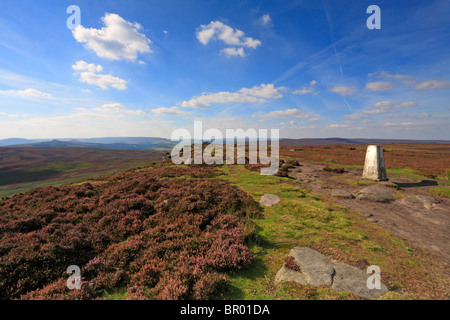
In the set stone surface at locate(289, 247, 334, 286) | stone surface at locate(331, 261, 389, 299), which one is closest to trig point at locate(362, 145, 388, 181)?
stone surface at locate(289, 247, 334, 286)

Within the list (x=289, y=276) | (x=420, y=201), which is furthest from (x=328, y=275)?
(x=420, y=201)

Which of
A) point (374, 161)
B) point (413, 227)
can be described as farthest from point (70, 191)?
point (374, 161)

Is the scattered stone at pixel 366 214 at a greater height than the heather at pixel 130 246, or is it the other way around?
the heather at pixel 130 246

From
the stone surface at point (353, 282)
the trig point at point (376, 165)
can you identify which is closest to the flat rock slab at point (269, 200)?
the stone surface at point (353, 282)

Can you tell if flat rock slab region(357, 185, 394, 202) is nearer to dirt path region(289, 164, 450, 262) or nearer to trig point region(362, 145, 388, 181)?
dirt path region(289, 164, 450, 262)

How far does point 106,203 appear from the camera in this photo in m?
12.0

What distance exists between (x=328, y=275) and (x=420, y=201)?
14604 millimetres

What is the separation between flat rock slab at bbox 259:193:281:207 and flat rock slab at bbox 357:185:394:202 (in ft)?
25.7

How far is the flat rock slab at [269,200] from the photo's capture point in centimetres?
1220

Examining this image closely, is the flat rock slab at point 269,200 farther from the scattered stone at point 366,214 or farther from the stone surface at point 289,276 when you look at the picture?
the stone surface at point 289,276

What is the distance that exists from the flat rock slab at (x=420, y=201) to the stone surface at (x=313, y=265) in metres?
12.7

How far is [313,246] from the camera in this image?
7207 millimetres

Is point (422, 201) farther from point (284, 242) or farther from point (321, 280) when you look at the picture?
point (321, 280)
